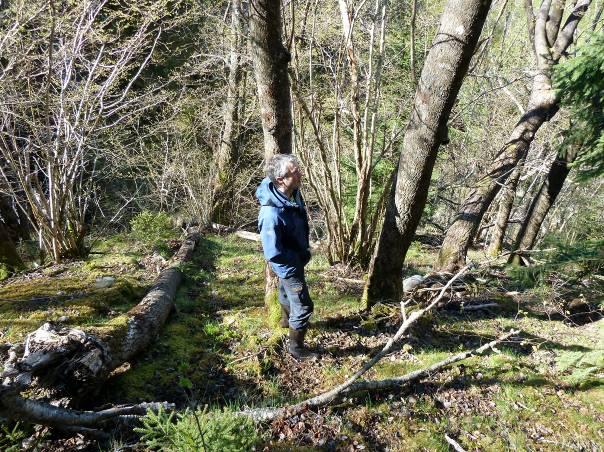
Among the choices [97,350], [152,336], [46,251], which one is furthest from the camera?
[46,251]

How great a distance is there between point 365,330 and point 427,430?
4.64 feet

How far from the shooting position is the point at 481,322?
5289 millimetres

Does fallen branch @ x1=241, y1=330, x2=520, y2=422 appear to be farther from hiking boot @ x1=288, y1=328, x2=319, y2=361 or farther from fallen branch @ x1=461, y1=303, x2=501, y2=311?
fallen branch @ x1=461, y1=303, x2=501, y2=311

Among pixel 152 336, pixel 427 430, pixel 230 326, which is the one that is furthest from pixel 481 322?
pixel 152 336

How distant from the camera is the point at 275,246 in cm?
352

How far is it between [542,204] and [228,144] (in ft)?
30.6

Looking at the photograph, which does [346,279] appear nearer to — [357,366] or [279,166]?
[357,366]

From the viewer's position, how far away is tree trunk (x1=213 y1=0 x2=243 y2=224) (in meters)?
12.9

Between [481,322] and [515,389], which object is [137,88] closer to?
[481,322]

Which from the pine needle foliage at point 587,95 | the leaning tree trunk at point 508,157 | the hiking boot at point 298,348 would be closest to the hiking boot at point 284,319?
the hiking boot at point 298,348

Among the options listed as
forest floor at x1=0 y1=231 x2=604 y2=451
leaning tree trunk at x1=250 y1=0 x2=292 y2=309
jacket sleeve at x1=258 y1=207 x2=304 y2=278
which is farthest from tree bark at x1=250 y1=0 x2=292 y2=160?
forest floor at x1=0 y1=231 x2=604 y2=451

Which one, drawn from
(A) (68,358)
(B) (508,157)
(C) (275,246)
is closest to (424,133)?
(C) (275,246)

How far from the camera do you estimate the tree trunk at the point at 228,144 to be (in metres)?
12.9

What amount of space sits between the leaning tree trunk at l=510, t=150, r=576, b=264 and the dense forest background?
0.03 metres
